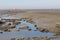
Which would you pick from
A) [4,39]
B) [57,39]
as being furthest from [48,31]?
[4,39]

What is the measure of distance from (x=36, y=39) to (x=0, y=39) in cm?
609

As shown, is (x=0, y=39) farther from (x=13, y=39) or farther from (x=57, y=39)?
(x=57, y=39)

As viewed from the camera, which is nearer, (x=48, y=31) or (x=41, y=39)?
(x=41, y=39)

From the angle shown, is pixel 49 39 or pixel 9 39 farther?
pixel 9 39

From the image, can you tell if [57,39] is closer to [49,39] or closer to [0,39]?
[49,39]

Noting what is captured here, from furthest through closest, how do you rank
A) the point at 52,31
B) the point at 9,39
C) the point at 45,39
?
1. the point at 52,31
2. the point at 9,39
3. the point at 45,39

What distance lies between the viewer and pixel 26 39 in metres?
26.7

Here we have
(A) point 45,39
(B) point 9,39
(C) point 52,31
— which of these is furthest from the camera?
(C) point 52,31

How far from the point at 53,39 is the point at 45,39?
4.53ft

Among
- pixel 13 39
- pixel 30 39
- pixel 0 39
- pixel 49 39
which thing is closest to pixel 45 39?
pixel 49 39

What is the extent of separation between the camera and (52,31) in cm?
3412

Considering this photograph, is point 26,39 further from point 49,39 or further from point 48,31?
point 48,31

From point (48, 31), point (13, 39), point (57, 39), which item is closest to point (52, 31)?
point (48, 31)

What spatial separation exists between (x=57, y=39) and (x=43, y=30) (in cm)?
869
